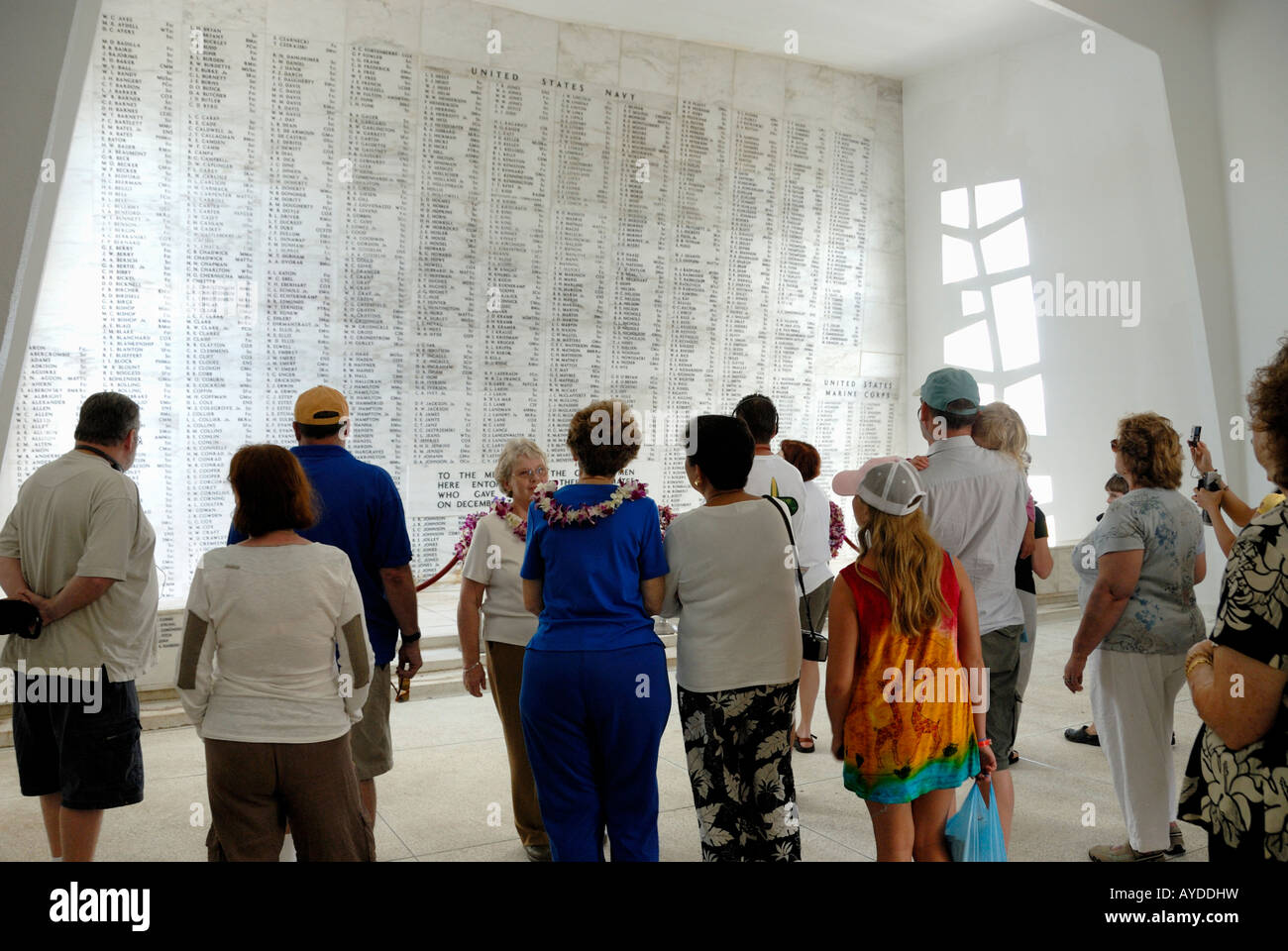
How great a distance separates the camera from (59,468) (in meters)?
3.00

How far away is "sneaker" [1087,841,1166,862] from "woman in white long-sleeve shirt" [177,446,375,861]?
2.57 m

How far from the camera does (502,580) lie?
335 cm

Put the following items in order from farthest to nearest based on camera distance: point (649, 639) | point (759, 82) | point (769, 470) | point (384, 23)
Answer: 1. point (759, 82)
2. point (384, 23)
3. point (769, 470)
4. point (649, 639)

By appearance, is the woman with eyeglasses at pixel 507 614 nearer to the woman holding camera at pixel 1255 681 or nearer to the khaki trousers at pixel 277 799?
the khaki trousers at pixel 277 799

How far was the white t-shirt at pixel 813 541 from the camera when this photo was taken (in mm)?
4305

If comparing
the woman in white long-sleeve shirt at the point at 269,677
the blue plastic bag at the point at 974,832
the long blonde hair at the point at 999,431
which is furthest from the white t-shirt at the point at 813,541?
the woman in white long-sleeve shirt at the point at 269,677

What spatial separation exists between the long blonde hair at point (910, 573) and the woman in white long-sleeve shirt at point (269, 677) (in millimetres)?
1369

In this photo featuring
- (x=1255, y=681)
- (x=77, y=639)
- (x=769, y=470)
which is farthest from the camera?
(x=769, y=470)

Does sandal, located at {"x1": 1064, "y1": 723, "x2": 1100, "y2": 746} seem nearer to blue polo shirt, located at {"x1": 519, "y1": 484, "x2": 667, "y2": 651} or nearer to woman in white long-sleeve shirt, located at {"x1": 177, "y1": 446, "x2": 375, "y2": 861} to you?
blue polo shirt, located at {"x1": 519, "y1": 484, "x2": 667, "y2": 651}

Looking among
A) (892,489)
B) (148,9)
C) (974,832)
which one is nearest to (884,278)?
(148,9)

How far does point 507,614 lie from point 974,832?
1.63 m

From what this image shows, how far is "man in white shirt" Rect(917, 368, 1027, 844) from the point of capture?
3.10m

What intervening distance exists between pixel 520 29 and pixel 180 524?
12.8 feet

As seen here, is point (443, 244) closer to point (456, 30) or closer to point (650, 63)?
point (456, 30)
